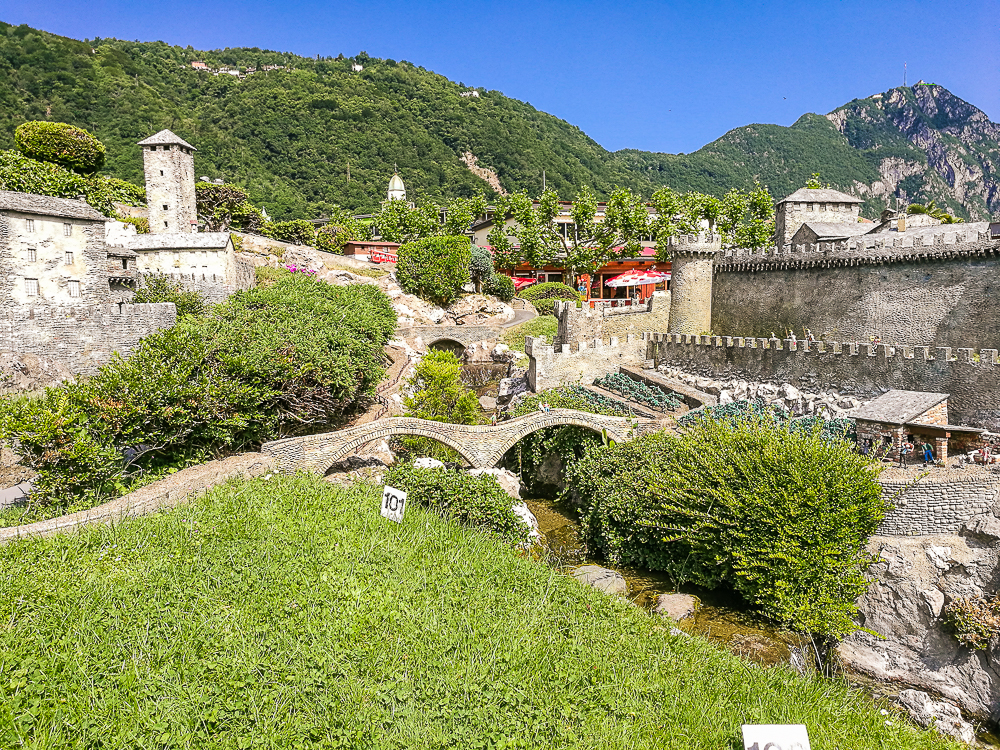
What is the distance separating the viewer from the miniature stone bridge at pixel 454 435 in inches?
669

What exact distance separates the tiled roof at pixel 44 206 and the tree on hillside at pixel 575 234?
30.9 meters

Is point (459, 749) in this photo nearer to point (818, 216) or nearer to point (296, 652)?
point (296, 652)

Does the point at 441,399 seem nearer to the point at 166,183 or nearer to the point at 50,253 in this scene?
the point at 50,253

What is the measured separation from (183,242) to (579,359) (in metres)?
23.2

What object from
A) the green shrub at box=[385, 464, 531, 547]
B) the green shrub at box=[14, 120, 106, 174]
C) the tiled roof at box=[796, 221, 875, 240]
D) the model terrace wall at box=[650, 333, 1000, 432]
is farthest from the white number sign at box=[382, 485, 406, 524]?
the green shrub at box=[14, 120, 106, 174]

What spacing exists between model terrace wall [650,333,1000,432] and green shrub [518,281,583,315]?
20308 millimetres

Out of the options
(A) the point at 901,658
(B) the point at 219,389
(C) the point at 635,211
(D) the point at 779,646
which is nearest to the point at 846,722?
(D) the point at 779,646

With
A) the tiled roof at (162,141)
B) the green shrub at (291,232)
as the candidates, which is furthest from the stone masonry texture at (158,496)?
the green shrub at (291,232)

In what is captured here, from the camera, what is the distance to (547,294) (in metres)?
49.8

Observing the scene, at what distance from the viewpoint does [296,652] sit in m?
7.64

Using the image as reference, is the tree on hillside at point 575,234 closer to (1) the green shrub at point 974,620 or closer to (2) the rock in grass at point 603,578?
(2) the rock in grass at point 603,578

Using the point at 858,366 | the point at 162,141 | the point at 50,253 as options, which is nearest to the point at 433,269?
the point at 162,141

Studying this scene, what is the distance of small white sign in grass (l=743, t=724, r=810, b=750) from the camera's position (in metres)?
6.42

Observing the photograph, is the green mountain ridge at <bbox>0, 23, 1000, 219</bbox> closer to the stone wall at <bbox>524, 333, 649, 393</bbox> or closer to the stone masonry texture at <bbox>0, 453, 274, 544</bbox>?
the stone wall at <bbox>524, 333, 649, 393</bbox>
